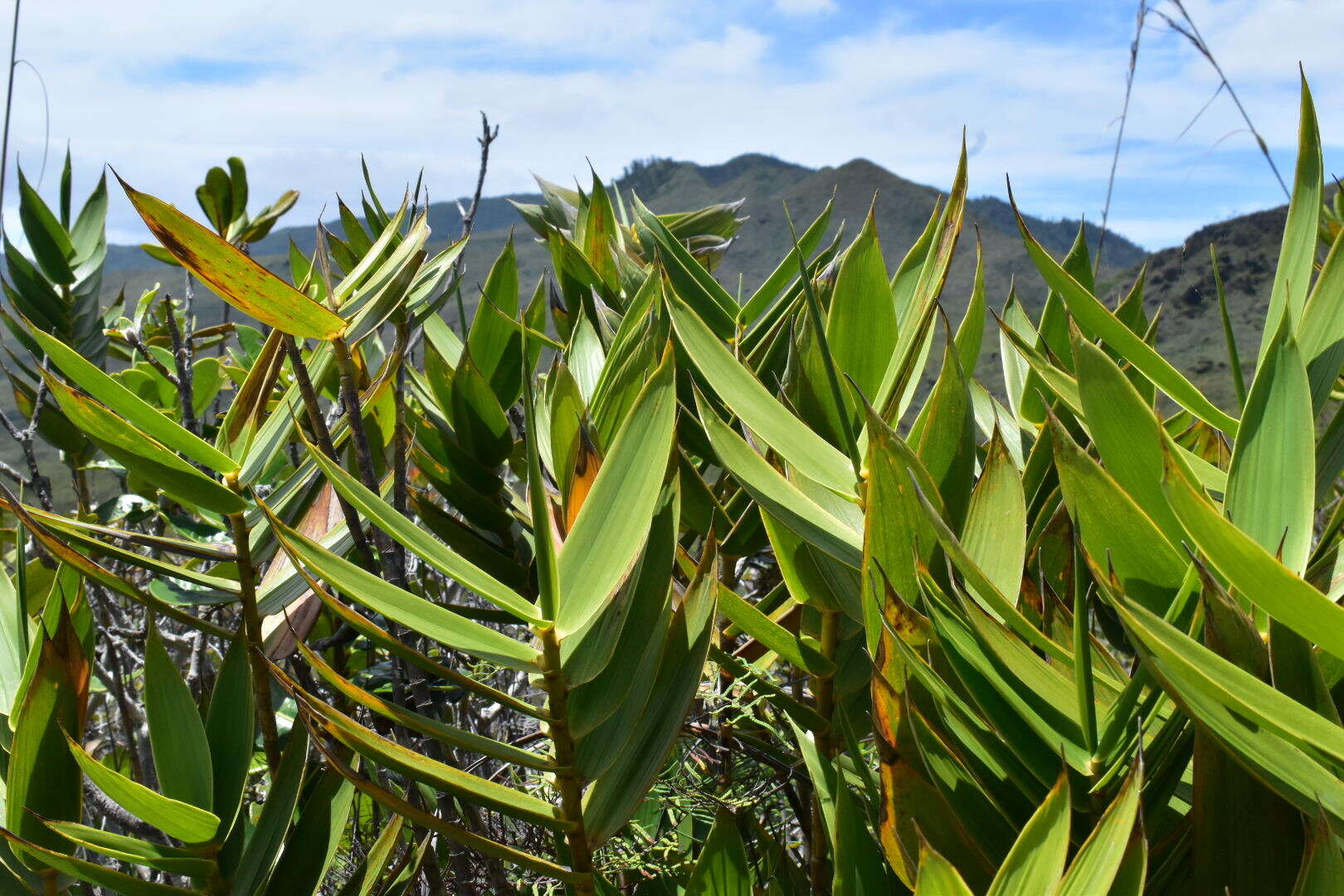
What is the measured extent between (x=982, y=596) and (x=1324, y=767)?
0.11m

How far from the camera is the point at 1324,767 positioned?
0.29 m

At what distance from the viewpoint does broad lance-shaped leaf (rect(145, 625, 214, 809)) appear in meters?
0.49

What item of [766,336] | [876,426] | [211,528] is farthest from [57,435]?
[876,426]

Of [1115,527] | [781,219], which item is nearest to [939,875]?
[1115,527]

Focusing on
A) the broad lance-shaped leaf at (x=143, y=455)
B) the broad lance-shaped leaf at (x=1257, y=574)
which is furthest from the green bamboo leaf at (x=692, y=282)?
the broad lance-shaped leaf at (x=1257, y=574)

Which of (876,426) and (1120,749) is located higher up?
(876,426)

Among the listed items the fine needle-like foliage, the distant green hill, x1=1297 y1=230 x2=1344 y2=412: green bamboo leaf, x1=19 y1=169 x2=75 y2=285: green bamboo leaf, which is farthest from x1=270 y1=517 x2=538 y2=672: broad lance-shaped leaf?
the distant green hill

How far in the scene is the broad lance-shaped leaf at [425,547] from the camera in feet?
1.23

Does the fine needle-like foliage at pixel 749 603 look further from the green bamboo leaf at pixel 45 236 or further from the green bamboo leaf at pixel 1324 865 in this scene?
the green bamboo leaf at pixel 45 236

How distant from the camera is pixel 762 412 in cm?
45

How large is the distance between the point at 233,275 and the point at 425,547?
0.67 ft

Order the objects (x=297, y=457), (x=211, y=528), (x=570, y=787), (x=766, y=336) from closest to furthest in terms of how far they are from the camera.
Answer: (x=570, y=787) → (x=766, y=336) → (x=211, y=528) → (x=297, y=457)

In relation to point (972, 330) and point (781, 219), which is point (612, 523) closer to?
point (972, 330)

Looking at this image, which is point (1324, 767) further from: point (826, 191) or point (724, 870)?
point (826, 191)
